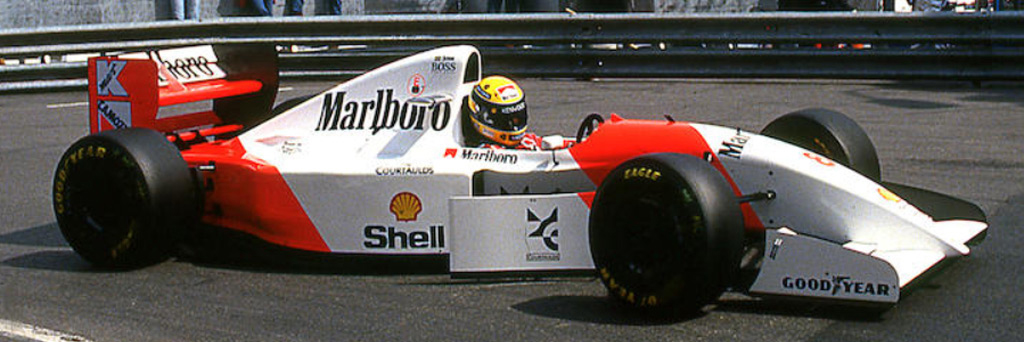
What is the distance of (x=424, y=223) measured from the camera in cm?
630

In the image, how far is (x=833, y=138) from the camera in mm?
6512

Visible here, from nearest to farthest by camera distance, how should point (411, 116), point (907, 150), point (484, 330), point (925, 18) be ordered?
point (484, 330) < point (411, 116) < point (907, 150) < point (925, 18)

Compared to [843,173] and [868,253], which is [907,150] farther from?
[868,253]

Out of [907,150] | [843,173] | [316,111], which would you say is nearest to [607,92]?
[907,150]

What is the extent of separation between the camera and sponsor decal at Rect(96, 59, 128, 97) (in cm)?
726

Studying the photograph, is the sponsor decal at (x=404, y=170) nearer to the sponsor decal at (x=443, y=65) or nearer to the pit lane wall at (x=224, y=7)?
the sponsor decal at (x=443, y=65)

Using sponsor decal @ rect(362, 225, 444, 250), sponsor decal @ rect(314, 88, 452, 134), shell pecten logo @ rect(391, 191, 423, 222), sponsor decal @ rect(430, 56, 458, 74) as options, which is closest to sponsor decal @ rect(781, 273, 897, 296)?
sponsor decal @ rect(362, 225, 444, 250)

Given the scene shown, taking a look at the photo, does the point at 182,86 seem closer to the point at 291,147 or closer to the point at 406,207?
the point at 291,147

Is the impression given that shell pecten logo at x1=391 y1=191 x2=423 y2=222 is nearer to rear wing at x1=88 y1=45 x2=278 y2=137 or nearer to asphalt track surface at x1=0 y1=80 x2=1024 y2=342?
asphalt track surface at x1=0 y1=80 x2=1024 y2=342

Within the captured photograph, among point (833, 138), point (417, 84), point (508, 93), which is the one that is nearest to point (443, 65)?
Answer: point (417, 84)

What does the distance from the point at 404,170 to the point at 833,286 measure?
231 centimetres

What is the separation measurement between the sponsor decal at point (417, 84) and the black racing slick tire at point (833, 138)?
1959mm

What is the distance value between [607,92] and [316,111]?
7.08 m

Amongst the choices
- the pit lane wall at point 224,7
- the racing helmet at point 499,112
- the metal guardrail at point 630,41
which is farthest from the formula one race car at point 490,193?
the pit lane wall at point 224,7
